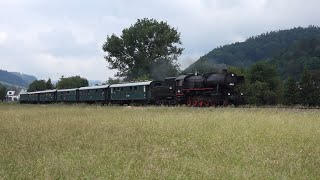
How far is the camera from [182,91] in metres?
32.9

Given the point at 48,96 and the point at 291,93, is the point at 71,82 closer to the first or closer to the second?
the point at 48,96

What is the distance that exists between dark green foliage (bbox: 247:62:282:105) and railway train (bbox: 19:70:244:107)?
719cm

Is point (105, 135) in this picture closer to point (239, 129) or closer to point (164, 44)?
point (239, 129)

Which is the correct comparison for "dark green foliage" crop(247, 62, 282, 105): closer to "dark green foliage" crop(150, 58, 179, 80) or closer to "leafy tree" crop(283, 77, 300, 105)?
"leafy tree" crop(283, 77, 300, 105)

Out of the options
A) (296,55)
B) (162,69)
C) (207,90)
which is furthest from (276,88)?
(296,55)

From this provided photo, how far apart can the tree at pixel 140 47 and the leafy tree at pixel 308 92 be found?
3861cm

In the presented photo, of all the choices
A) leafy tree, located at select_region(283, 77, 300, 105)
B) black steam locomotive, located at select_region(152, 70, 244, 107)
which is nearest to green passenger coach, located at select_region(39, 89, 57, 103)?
black steam locomotive, located at select_region(152, 70, 244, 107)

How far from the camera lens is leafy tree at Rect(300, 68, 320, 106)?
34.9 metres

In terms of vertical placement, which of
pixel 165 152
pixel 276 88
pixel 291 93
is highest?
pixel 276 88

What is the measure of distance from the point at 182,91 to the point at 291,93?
1051 centimetres

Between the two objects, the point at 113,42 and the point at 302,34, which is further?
the point at 302,34

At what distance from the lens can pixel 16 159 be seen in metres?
8.08

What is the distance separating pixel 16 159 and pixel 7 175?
5.04 ft

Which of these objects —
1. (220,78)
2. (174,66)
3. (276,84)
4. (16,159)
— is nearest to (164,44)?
(174,66)
